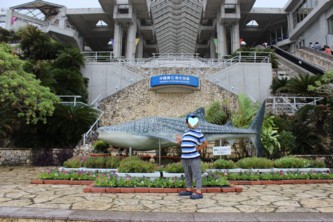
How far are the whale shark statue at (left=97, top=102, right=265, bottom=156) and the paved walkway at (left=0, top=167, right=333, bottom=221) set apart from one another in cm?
259

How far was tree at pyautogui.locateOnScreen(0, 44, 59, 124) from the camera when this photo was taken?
10697mm

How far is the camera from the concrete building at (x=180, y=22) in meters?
36.9

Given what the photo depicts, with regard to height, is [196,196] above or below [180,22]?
below

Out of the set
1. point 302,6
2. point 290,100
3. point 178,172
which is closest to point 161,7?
point 302,6

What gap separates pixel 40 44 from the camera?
907 inches

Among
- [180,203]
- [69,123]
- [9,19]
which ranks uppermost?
[9,19]

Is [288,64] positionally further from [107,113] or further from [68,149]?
[68,149]

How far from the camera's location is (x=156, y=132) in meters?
9.52

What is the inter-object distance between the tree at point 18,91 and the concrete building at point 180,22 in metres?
26.4

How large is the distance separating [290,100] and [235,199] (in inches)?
604

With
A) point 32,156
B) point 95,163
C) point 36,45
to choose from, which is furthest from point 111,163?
point 36,45

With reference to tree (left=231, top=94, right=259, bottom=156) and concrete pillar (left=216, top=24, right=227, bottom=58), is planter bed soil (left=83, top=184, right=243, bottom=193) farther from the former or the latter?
concrete pillar (left=216, top=24, right=227, bottom=58)

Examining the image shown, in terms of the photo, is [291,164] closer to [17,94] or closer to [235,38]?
[17,94]

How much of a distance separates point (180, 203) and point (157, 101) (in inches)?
615
